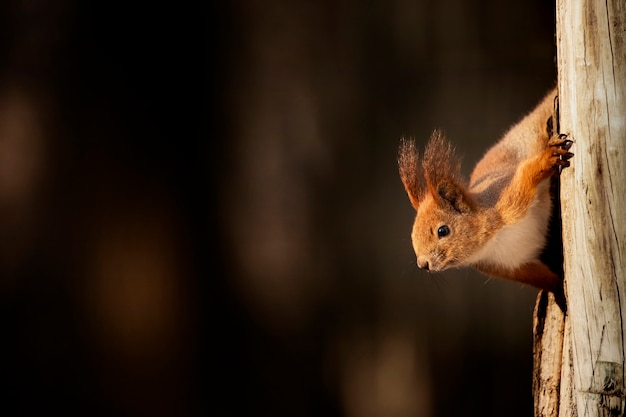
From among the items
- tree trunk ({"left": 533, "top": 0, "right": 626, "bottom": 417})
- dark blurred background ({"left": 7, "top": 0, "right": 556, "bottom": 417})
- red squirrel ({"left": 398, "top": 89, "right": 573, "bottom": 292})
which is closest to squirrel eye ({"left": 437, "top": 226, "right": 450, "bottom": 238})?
red squirrel ({"left": 398, "top": 89, "right": 573, "bottom": 292})

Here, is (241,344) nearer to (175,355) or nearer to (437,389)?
(175,355)

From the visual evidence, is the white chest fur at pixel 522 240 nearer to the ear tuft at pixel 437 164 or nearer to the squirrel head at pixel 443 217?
the squirrel head at pixel 443 217

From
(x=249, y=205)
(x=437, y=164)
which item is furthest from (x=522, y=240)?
(x=249, y=205)

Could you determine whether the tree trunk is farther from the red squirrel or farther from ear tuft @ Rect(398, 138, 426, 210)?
ear tuft @ Rect(398, 138, 426, 210)

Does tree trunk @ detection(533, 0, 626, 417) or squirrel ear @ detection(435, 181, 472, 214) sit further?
squirrel ear @ detection(435, 181, 472, 214)

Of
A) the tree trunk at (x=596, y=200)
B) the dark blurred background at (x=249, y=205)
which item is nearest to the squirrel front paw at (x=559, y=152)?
the tree trunk at (x=596, y=200)

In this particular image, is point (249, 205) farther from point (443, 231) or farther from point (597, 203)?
point (597, 203)
